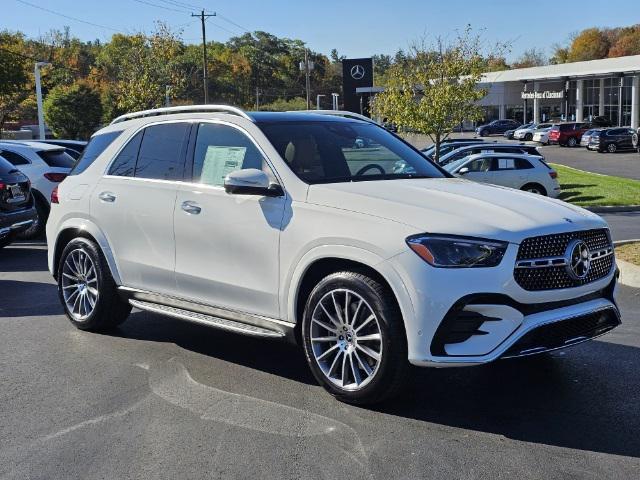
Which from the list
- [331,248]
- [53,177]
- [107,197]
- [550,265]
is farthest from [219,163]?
[53,177]

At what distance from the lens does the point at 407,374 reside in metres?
4.51

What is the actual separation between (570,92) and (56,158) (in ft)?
229

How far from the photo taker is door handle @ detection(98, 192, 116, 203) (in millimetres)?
6324

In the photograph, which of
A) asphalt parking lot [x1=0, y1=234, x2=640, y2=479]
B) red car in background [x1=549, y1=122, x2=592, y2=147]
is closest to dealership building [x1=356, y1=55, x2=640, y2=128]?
red car in background [x1=549, y1=122, x2=592, y2=147]

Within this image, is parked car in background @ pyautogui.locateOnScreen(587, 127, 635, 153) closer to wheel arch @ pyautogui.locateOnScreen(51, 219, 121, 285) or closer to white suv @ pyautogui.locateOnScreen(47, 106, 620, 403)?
white suv @ pyautogui.locateOnScreen(47, 106, 620, 403)

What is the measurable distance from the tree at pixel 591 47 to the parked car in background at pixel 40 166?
394 feet

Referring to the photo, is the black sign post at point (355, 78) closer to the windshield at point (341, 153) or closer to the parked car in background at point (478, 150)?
the parked car in background at point (478, 150)

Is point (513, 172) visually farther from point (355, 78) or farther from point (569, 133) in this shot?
point (355, 78)

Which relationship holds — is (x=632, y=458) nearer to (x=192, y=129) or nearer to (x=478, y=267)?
(x=478, y=267)

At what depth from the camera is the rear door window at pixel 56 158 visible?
13.9 meters

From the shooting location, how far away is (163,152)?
6.12 m

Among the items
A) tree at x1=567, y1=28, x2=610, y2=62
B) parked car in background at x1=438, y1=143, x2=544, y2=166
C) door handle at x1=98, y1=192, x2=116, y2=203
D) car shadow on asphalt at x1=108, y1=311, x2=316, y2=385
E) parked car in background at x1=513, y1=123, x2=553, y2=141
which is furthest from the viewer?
tree at x1=567, y1=28, x2=610, y2=62

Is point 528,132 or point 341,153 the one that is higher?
point 528,132

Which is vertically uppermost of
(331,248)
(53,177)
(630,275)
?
(53,177)
